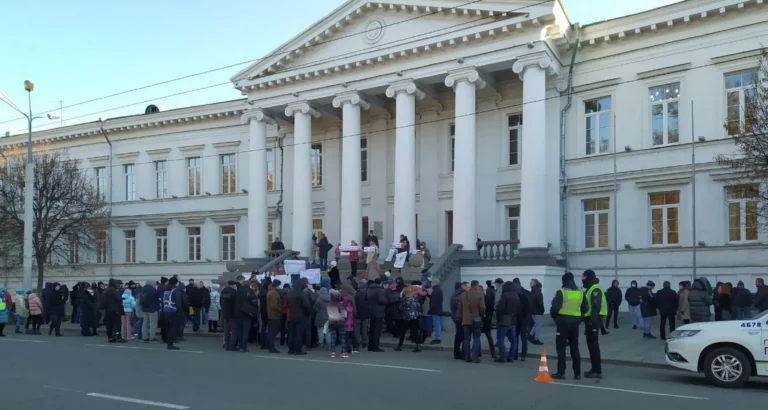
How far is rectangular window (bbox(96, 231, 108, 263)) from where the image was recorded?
40.5 meters

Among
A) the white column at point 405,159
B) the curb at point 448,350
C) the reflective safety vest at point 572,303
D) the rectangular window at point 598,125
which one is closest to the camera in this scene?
the reflective safety vest at point 572,303

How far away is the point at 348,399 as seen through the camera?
988cm

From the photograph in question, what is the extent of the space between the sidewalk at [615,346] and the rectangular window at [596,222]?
3.88 m

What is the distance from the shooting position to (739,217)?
919 inches

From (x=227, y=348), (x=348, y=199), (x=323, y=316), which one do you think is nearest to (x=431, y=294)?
(x=323, y=316)

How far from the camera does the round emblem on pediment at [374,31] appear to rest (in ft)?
93.4

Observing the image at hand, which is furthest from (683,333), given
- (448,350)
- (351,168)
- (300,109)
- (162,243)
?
(162,243)

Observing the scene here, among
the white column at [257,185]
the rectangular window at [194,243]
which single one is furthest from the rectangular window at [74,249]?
the white column at [257,185]

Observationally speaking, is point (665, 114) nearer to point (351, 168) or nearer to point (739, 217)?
point (739, 217)

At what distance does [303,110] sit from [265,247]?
643 centimetres

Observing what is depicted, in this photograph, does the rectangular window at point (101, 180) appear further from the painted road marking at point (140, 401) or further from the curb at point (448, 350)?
the painted road marking at point (140, 401)

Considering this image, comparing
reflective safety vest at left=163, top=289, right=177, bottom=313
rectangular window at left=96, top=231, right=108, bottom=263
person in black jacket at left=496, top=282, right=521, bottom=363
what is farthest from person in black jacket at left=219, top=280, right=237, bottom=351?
rectangular window at left=96, top=231, right=108, bottom=263

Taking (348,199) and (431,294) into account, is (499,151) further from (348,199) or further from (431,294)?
(431,294)

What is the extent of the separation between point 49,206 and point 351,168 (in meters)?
16.4
